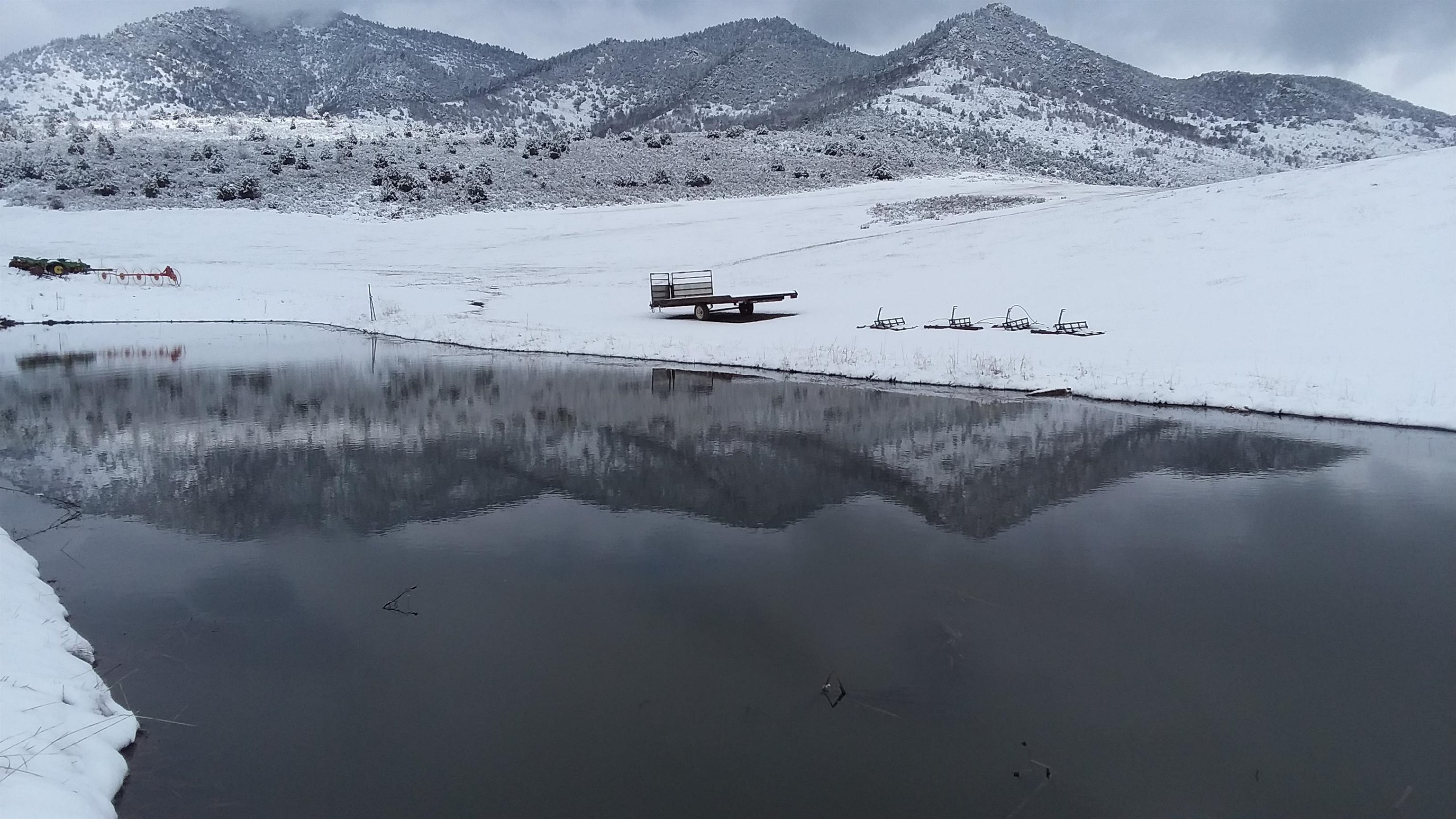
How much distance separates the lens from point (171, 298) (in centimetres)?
3672

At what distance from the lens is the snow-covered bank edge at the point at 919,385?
15.4m

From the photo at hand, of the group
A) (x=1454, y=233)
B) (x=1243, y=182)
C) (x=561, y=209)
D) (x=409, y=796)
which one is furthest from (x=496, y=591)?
(x=561, y=209)

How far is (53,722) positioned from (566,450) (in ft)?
27.0

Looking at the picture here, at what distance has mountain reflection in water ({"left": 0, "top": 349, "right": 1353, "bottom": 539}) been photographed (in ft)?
35.1

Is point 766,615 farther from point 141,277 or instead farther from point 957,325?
point 141,277

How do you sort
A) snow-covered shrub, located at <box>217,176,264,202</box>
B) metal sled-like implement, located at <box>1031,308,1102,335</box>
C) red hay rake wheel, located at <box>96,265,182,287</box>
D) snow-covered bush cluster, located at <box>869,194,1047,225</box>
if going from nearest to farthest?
metal sled-like implement, located at <box>1031,308,1102,335</box>, red hay rake wheel, located at <box>96,265,182,287</box>, snow-covered bush cluster, located at <box>869,194,1047,225</box>, snow-covered shrub, located at <box>217,176,264,202</box>

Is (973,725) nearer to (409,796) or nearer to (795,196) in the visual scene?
(409,796)

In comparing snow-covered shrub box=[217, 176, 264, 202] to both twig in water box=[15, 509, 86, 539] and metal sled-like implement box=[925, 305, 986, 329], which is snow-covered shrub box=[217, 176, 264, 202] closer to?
metal sled-like implement box=[925, 305, 986, 329]

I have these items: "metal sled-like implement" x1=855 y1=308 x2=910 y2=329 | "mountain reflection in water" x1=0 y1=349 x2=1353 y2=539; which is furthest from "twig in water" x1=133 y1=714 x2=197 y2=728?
"metal sled-like implement" x1=855 y1=308 x2=910 y2=329

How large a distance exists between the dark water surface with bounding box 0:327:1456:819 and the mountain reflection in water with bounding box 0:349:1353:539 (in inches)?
4.0

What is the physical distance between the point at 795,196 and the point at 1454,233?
42.0 meters

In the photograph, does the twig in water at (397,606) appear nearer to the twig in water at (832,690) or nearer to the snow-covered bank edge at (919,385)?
the twig in water at (832,690)

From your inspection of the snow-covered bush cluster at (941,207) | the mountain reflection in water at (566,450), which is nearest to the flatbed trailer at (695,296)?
the mountain reflection in water at (566,450)

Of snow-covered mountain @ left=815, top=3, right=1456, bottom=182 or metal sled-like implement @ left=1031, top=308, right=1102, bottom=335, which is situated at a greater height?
snow-covered mountain @ left=815, top=3, right=1456, bottom=182
